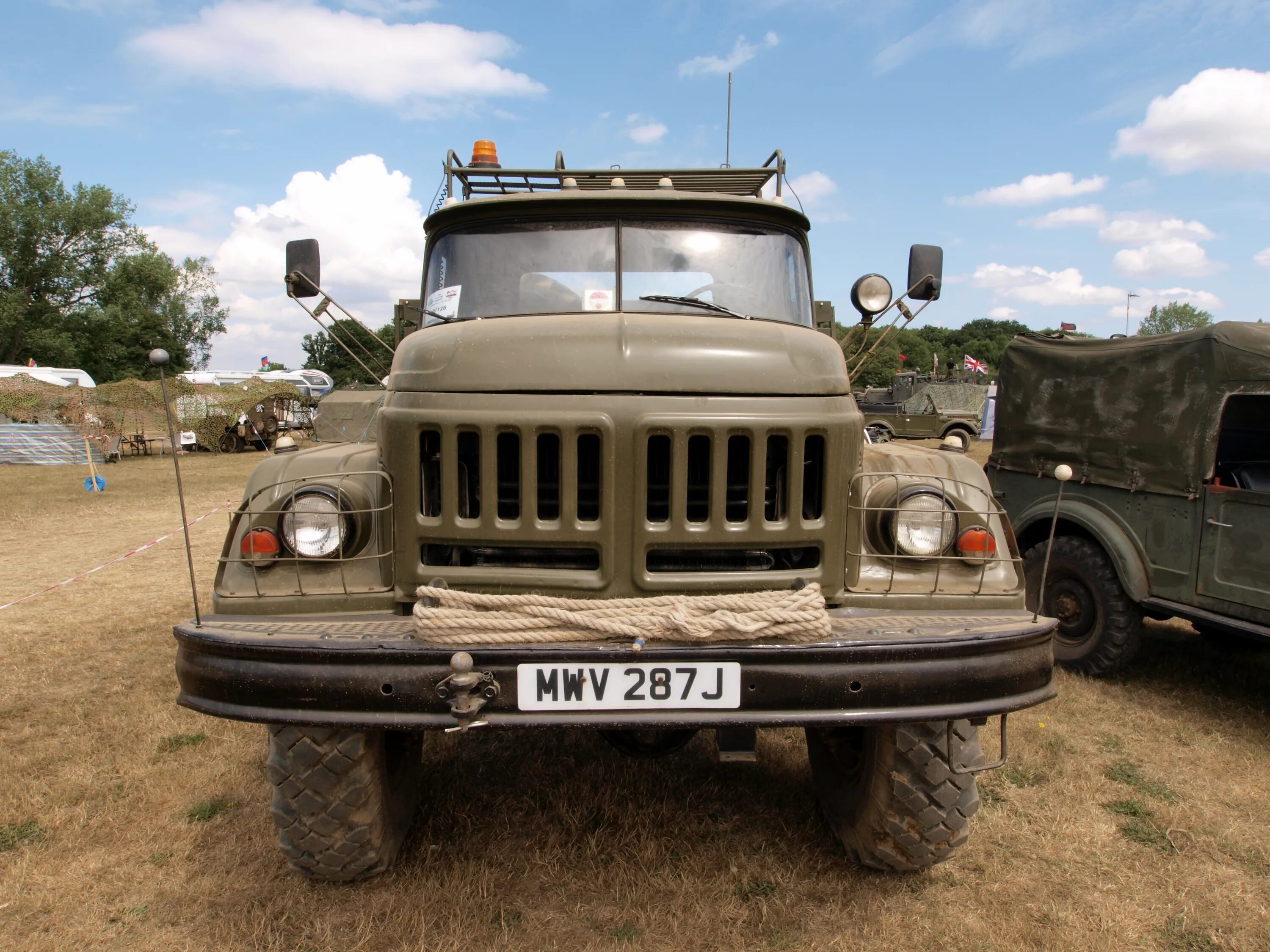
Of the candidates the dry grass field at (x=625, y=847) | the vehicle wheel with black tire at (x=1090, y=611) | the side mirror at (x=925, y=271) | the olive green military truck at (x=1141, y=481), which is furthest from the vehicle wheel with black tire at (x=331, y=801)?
the olive green military truck at (x=1141, y=481)

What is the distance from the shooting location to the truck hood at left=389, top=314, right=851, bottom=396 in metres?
2.65

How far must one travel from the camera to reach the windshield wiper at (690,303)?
11.0 ft

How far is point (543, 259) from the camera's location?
3.55m

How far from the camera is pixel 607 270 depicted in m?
3.51

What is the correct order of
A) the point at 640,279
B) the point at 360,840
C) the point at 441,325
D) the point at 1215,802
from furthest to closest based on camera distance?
the point at 1215,802 < the point at 640,279 < the point at 441,325 < the point at 360,840

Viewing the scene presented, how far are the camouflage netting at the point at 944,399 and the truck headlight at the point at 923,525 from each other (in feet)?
71.8

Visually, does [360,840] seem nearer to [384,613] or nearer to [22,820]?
[384,613]

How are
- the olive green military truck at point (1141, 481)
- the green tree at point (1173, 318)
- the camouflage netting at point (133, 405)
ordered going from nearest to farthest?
the olive green military truck at point (1141, 481) → the camouflage netting at point (133, 405) → the green tree at point (1173, 318)

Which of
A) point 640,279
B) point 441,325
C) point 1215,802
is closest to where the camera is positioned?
point 441,325

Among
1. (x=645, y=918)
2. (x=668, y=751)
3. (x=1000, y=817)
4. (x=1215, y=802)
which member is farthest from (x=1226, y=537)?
(x=645, y=918)

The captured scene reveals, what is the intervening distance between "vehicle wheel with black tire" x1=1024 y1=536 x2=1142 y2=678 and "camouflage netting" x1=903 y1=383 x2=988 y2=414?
18.9 m

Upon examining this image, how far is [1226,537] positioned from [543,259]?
12.9ft

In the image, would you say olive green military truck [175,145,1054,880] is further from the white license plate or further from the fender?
the fender

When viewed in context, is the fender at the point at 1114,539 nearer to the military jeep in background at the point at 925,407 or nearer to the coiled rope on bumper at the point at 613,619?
the coiled rope on bumper at the point at 613,619
